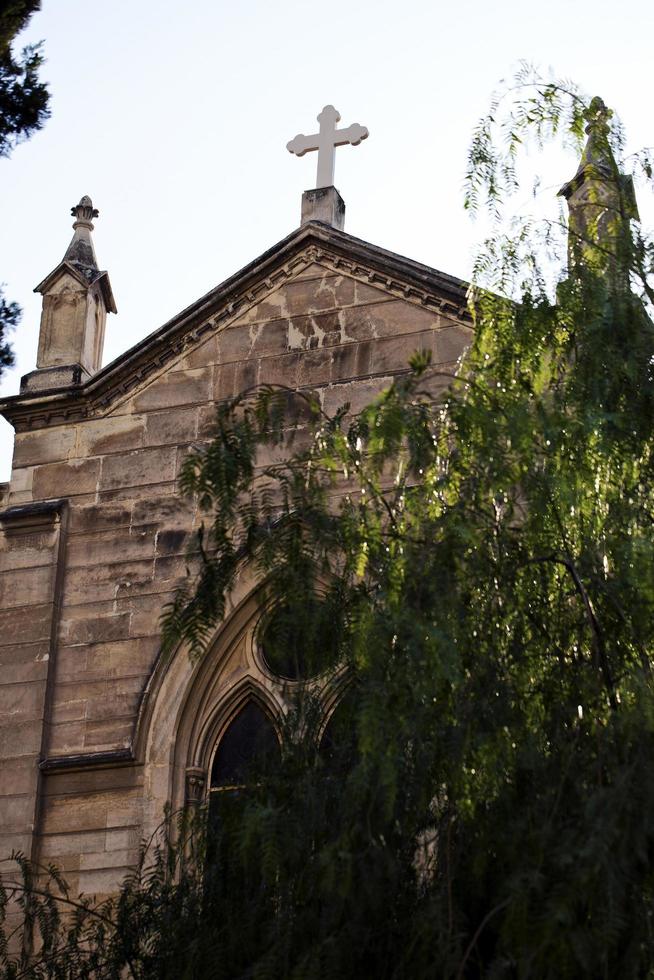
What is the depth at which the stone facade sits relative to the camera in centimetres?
1080

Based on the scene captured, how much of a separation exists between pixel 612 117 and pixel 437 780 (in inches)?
154

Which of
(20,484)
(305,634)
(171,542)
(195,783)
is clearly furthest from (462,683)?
(20,484)

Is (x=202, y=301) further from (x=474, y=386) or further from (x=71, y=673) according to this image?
(x=474, y=386)

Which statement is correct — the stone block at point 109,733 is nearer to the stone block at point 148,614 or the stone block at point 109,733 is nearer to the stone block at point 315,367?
the stone block at point 148,614

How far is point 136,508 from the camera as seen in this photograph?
11.7m

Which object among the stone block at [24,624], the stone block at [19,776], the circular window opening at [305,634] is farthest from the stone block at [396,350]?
the circular window opening at [305,634]

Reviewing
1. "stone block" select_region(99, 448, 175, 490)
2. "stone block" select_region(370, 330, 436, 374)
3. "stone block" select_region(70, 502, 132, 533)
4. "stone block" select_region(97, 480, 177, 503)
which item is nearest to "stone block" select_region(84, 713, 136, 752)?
"stone block" select_region(70, 502, 132, 533)

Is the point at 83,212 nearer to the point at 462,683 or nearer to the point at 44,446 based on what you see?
the point at 44,446

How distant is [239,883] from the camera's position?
24.3ft

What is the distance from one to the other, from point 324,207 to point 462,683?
258 inches

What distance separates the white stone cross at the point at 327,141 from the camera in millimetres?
12945

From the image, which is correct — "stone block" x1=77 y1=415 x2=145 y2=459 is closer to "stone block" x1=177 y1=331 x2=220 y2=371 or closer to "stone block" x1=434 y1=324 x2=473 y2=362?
"stone block" x1=177 y1=331 x2=220 y2=371

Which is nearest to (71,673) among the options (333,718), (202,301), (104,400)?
(104,400)

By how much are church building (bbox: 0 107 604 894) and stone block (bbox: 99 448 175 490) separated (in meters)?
0.01
